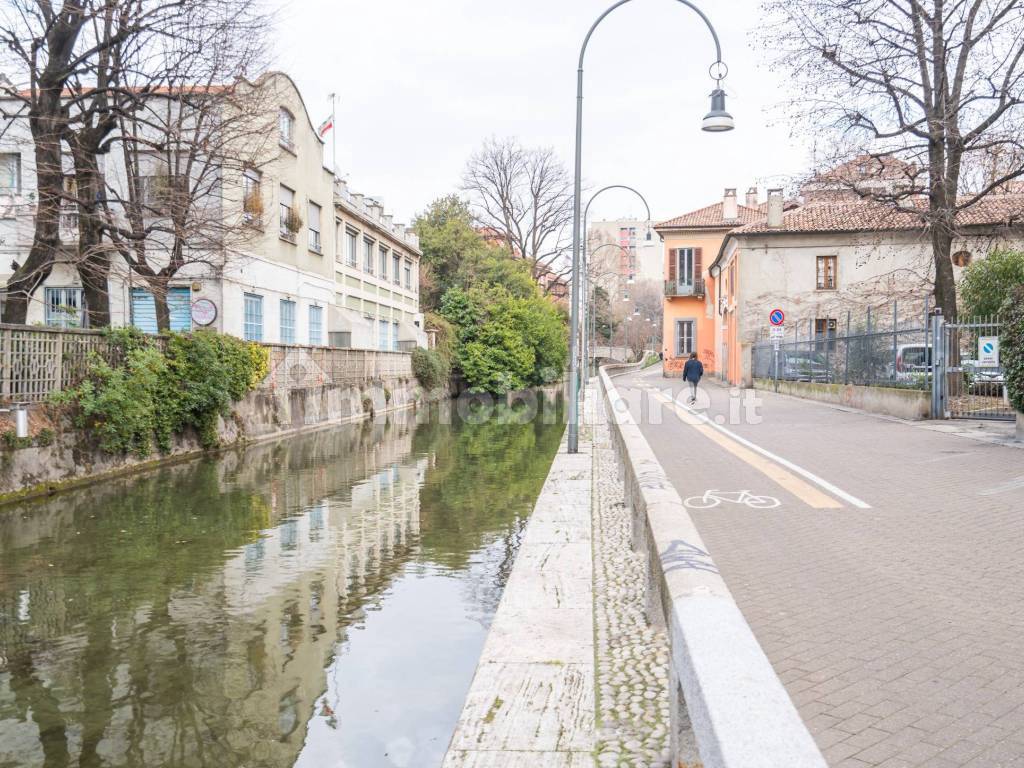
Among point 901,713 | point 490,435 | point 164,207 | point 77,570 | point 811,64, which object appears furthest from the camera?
point 490,435

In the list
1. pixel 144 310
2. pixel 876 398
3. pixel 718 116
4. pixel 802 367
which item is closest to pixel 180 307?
pixel 144 310

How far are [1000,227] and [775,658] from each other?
22.5 metres

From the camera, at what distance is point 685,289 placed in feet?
172

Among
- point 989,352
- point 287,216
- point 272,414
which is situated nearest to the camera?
point 989,352

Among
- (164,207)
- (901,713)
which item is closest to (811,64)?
(164,207)

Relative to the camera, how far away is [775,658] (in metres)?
3.95

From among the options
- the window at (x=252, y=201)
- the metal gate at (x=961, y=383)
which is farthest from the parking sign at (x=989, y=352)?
the window at (x=252, y=201)

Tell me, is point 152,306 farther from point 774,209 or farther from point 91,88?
point 774,209

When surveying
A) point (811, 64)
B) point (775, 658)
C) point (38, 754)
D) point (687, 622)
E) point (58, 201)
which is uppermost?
point (811, 64)

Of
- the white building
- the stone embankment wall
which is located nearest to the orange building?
the white building

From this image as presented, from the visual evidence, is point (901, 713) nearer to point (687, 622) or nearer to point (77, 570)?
point (687, 622)

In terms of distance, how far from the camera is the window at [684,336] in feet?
175

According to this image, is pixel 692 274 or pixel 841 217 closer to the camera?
pixel 841 217

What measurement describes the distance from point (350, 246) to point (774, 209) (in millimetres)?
18480
